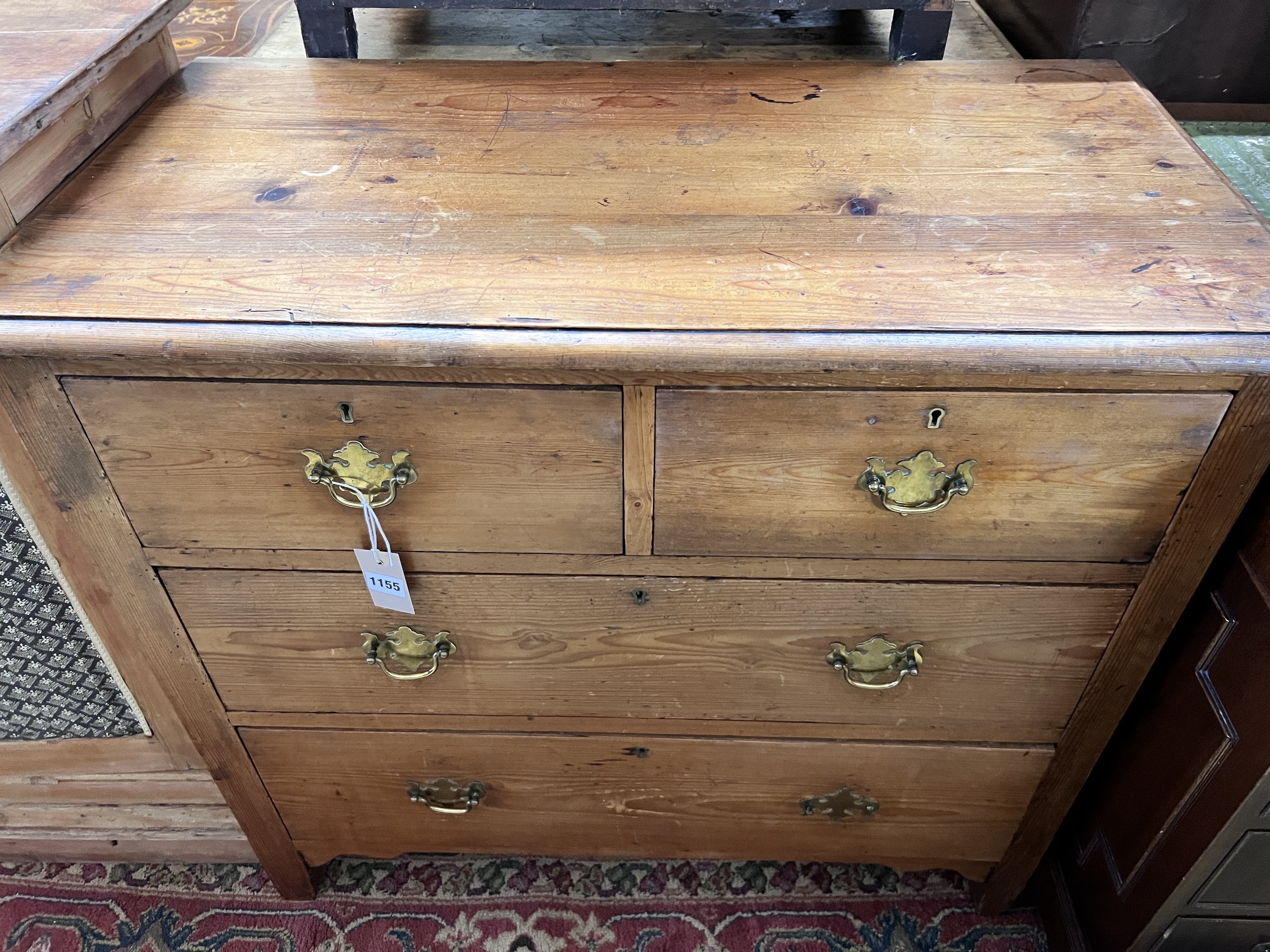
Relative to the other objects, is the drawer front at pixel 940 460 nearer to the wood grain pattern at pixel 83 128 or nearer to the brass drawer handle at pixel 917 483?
the brass drawer handle at pixel 917 483

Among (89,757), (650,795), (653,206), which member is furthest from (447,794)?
(653,206)

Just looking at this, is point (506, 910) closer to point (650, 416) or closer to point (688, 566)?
point (688, 566)

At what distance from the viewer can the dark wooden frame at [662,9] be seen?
0.96 meters

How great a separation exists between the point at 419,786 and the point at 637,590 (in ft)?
1.36

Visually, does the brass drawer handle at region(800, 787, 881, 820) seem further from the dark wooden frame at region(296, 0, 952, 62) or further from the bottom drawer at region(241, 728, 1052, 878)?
the dark wooden frame at region(296, 0, 952, 62)

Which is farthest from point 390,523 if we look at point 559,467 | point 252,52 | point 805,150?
point 252,52

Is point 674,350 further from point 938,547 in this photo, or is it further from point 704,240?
point 938,547

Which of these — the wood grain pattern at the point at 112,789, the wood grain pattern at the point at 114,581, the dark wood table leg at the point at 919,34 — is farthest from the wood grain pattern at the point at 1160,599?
the wood grain pattern at the point at 112,789

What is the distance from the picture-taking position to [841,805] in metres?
1.04

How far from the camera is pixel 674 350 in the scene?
64cm

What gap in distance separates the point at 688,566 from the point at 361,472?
298mm

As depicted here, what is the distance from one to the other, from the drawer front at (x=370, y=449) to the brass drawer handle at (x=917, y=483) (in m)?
0.21

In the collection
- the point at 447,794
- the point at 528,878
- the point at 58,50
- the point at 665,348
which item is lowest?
the point at 528,878

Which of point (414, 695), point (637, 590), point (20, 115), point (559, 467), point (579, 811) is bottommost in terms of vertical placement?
point (579, 811)
